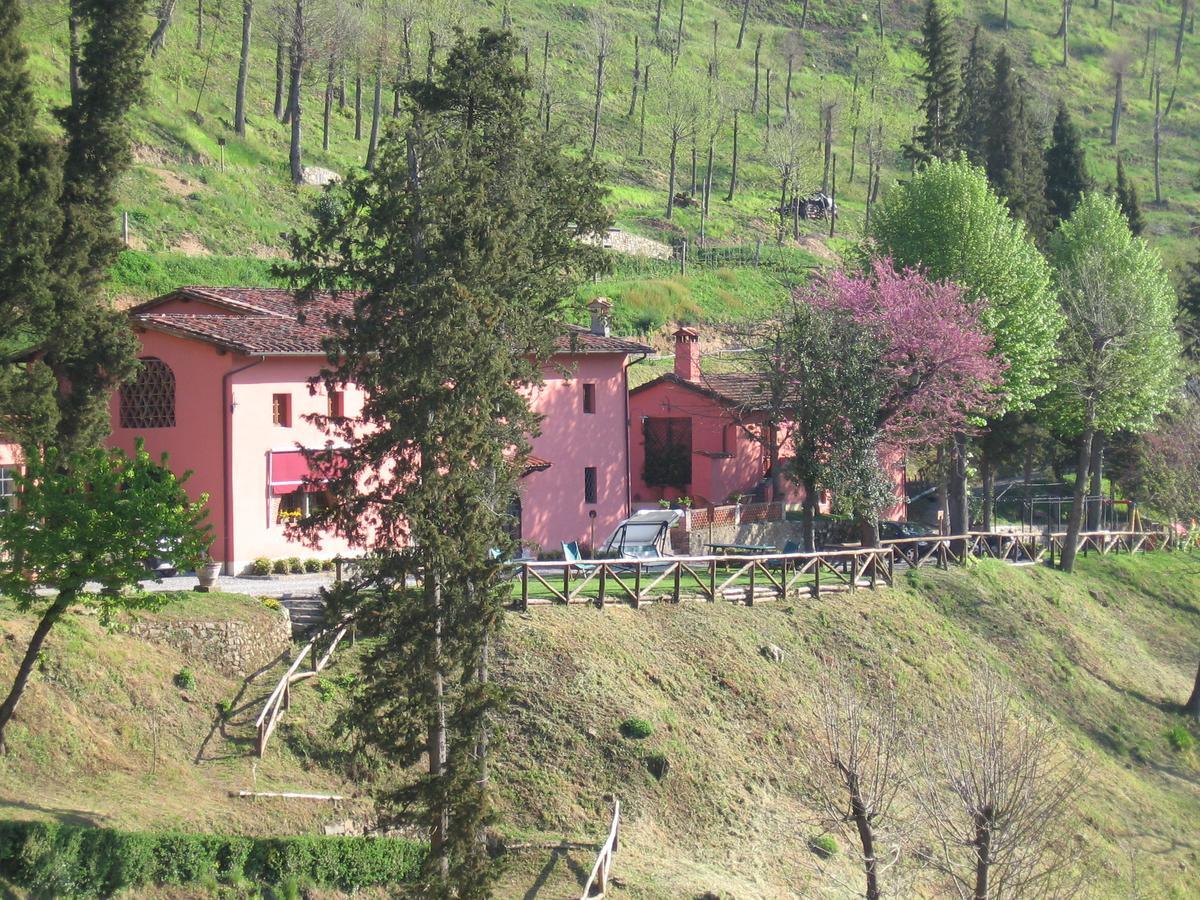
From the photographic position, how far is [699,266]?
72.2 metres

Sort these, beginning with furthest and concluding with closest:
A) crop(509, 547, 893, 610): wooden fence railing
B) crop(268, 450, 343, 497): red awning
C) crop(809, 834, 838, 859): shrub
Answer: crop(268, 450, 343, 497): red awning
crop(509, 547, 893, 610): wooden fence railing
crop(809, 834, 838, 859): shrub

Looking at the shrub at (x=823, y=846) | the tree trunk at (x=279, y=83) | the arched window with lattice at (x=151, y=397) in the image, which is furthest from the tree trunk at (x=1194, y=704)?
the tree trunk at (x=279, y=83)

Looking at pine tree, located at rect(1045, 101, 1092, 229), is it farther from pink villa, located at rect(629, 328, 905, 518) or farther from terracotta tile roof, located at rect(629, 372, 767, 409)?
terracotta tile roof, located at rect(629, 372, 767, 409)

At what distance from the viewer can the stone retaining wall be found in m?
23.3

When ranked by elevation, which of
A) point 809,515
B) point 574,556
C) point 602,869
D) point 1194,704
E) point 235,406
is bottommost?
point 1194,704

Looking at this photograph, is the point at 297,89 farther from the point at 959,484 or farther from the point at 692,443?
the point at 959,484

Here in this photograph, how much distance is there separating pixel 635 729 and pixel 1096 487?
31.3m

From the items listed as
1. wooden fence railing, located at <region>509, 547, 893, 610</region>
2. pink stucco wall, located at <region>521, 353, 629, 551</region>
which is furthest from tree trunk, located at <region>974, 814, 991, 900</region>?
pink stucco wall, located at <region>521, 353, 629, 551</region>

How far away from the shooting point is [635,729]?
997 inches

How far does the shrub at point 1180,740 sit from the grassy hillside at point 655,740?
0.24 ft

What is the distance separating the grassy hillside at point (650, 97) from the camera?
57.8 meters

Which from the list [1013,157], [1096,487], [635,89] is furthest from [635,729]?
[635,89]

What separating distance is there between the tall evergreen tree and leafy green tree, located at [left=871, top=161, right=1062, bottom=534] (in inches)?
422

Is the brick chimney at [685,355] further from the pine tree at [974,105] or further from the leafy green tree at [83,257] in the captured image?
the pine tree at [974,105]
